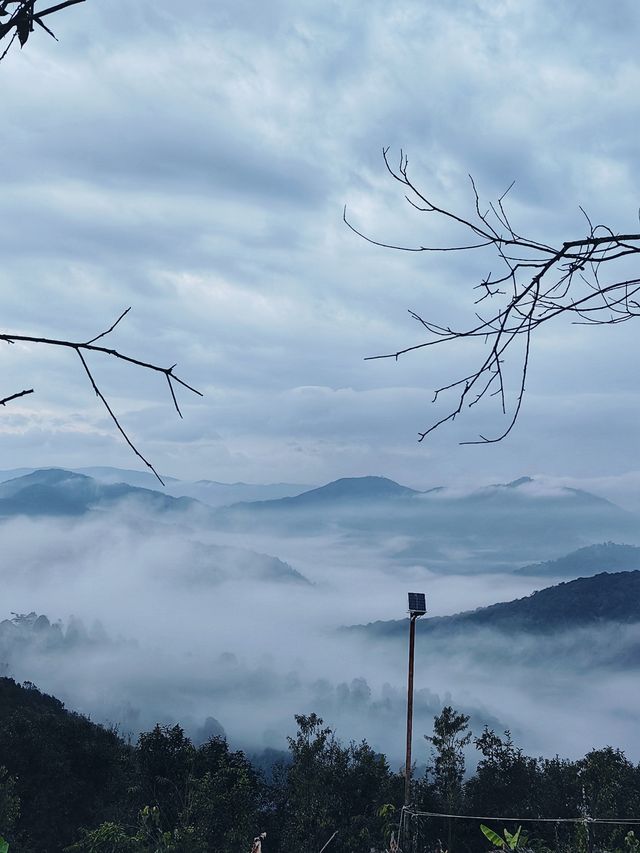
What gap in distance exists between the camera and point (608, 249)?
2.21 meters

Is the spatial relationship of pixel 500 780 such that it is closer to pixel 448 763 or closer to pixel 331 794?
pixel 448 763

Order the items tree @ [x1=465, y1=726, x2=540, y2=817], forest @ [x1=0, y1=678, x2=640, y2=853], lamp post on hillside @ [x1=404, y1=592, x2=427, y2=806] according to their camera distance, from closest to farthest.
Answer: lamp post on hillside @ [x1=404, y1=592, x2=427, y2=806] < forest @ [x1=0, y1=678, x2=640, y2=853] < tree @ [x1=465, y1=726, x2=540, y2=817]

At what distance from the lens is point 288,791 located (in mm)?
45969

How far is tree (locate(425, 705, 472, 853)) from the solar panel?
28043 mm

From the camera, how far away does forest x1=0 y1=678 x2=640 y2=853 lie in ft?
124

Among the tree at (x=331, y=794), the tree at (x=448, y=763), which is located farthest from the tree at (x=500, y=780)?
the tree at (x=331, y=794)

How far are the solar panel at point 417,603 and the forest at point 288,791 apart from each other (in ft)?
57.1

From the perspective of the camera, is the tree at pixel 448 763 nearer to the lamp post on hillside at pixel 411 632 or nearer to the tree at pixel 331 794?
the tree at pixel 331 794

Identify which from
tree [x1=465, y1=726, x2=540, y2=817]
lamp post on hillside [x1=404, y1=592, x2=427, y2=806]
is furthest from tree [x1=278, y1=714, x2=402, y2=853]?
lamp post on hillside [x1=404, y1=592, x2=427, y2=806]

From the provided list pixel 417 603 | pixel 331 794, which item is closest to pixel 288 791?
pixel 331 794

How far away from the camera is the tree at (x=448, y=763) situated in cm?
4694

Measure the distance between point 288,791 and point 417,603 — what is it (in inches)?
1138

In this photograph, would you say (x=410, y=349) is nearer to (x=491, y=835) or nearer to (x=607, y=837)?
(x=491, y=835)

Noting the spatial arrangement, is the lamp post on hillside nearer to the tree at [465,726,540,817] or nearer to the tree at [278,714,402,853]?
the tree at [278,714,402,853]
